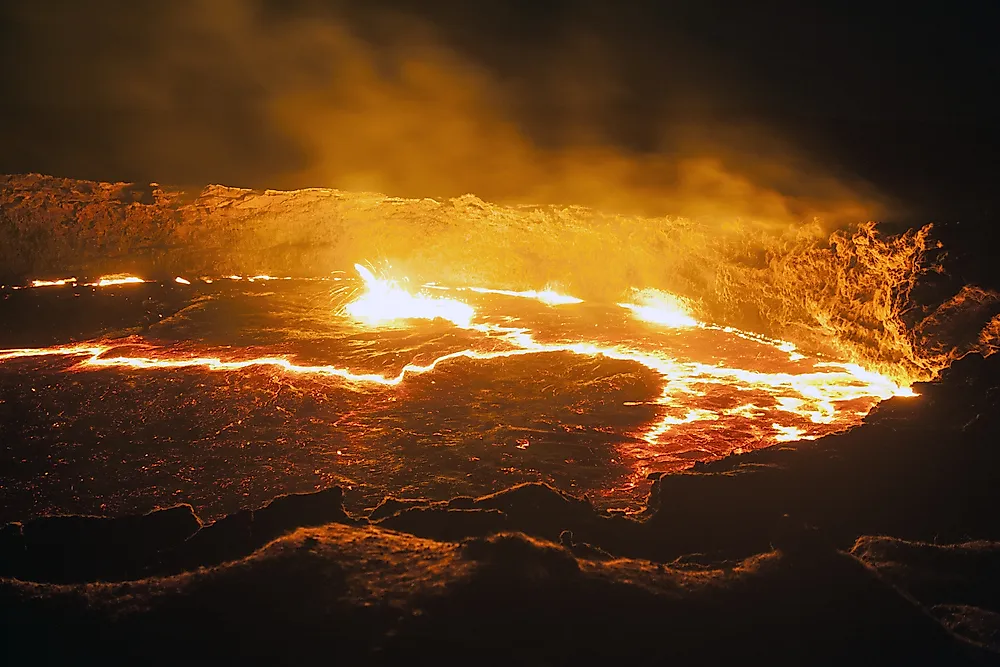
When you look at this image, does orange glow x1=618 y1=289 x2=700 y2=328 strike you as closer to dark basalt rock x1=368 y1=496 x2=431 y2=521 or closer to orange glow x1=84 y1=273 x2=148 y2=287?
dark basalt rock x1=368 y1=496 x2=431 y2=521

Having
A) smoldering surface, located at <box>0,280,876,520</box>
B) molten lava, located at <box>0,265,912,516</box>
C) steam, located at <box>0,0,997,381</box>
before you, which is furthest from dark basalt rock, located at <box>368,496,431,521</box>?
steam, located at <box>0,0,997,381</box>

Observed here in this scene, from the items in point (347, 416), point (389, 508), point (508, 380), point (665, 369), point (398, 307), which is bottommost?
point (389, 508)

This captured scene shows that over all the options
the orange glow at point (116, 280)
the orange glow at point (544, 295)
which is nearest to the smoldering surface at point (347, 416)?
the orange glow at point (544, 295)

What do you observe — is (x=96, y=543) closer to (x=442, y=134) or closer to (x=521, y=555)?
(x=521, y=555)

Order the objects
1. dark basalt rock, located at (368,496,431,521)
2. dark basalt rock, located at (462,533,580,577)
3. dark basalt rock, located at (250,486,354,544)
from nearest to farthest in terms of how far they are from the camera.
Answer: dark basalt rock, located at (462,533,580,577)
dark basalt rock, located at (250,486,354,544)
dark basalt rock, located at (368,496,431,521)

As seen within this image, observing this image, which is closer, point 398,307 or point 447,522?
point 447,522

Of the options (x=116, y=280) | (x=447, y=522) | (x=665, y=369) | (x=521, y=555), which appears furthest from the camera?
(x=116, y=280)

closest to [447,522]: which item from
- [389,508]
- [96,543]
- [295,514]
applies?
[389,508]

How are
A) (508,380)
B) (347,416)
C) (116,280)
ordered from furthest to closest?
1. (116,280)
2. (508,380)
3. (347,416)
